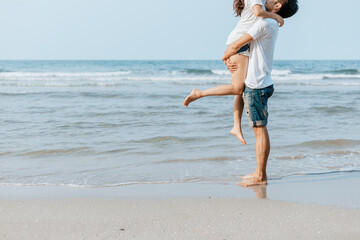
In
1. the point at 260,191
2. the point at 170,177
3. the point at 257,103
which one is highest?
the point at 257,103

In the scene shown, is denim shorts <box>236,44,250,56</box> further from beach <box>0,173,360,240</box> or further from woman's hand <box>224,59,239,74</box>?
beach <box>0,173,360,240</box>

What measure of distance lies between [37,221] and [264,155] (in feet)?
6.72

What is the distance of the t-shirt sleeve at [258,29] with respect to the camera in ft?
11.3

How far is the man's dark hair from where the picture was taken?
362 cm

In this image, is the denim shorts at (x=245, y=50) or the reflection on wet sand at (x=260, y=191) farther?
the denim shorts at (x=245, y=50)

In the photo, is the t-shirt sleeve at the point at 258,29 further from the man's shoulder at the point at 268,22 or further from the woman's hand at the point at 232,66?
the woman's hand at the point at 232,66

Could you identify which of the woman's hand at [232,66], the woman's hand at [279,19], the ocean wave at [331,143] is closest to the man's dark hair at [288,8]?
the woman's hand at [279,19]

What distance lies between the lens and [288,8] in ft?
12.0

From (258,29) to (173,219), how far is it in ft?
5.71

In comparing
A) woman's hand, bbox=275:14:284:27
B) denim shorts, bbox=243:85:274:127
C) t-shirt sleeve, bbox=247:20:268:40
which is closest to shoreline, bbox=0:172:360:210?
denim shorts, bbox=243:85:274:127

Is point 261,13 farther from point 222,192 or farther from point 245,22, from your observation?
point 222,192

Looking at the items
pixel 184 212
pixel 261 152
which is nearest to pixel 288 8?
pixel 261 152

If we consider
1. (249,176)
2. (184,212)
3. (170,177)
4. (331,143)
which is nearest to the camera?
(184,212)

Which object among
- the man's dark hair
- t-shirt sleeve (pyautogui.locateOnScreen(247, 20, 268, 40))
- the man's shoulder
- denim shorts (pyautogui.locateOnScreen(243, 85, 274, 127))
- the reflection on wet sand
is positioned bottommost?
the reflection on wet sand
